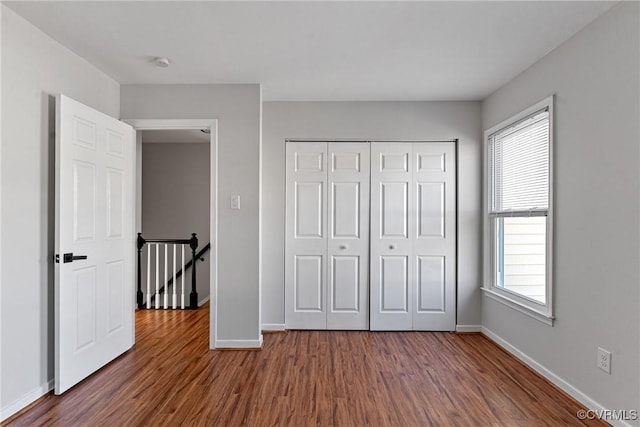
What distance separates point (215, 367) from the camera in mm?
2982

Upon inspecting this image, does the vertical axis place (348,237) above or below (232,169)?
below

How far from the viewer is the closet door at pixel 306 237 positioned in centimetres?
396

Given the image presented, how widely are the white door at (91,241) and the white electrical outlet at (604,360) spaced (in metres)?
3.45

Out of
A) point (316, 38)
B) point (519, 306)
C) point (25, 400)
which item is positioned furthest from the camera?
point (519, 306)

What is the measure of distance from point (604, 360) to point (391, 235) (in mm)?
2088

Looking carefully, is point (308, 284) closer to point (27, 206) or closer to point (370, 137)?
point (370, 137)

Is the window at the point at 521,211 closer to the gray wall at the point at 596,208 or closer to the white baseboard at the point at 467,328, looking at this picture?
the gray wall at the point at 596,208

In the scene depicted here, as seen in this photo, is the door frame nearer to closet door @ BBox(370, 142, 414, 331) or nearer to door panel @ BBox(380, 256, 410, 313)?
closet door @ BBox(370, 142, 414, 331)

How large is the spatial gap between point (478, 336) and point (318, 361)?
179 centimetres

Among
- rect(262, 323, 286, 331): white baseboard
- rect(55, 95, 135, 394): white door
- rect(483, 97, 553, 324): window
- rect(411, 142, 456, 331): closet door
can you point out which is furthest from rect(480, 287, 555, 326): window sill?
rect(55, 95, 135, 394): white door

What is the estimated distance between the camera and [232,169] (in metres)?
3.40

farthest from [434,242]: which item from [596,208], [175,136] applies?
[175,136]

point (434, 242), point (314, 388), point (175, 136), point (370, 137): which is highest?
point (175, 136)

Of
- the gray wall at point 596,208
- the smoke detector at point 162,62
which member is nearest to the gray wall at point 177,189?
the smoke detector at point 162,62
